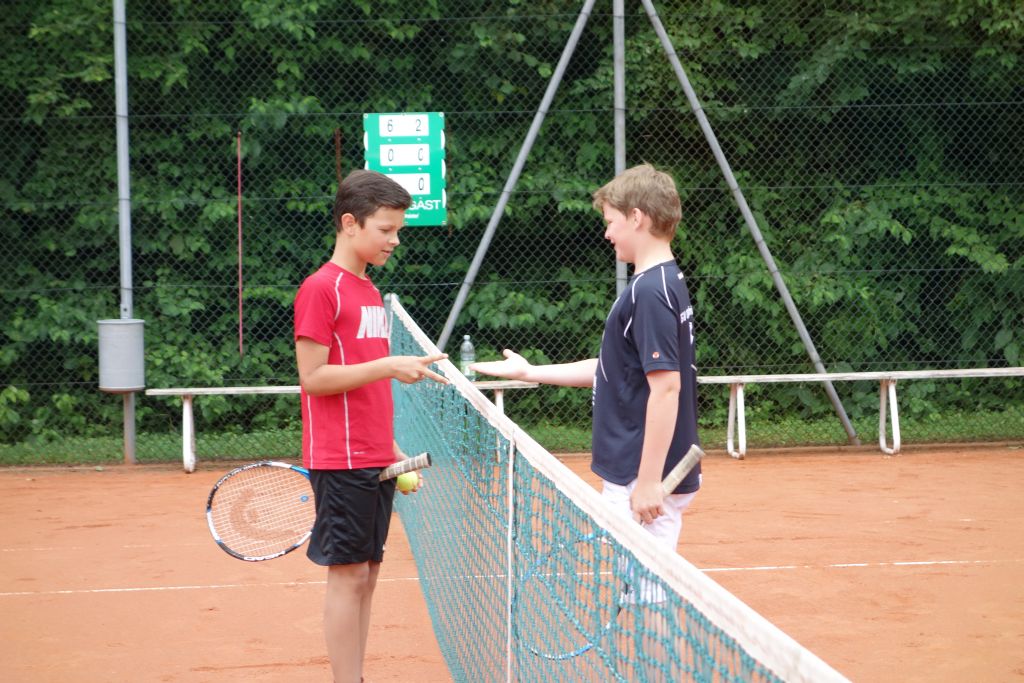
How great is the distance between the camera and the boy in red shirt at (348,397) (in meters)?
3.35

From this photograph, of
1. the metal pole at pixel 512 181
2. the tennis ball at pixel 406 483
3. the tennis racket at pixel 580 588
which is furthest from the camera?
the metal pole at pixel 512 181

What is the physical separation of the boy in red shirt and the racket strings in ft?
3.84

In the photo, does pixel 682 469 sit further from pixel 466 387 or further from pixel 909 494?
pixel 909 494

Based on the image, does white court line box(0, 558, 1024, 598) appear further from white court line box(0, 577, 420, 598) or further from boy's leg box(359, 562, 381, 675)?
boy's leg box(359, 562, 381, 675)

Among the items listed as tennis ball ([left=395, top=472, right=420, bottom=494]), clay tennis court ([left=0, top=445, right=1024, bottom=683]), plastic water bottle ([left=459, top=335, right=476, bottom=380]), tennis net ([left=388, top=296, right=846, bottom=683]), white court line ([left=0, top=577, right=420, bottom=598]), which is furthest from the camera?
plastic water bottle ([left=459, top=335, right=476, bottom=380])

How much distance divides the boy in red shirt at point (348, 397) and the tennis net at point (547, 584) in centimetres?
33

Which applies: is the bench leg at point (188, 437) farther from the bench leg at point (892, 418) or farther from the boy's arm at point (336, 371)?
the boy's arm at point (336, 371)

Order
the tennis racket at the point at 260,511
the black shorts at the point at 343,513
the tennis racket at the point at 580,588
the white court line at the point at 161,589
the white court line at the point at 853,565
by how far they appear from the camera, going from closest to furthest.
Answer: the tennis racket at the point at 580,588
the black shorts at the point at 343,513
the tennis racket at the point at 260,511
the white court line at the point at 161,589
the white court line at the point at 853,565

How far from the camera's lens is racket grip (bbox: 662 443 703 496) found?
3.09 m

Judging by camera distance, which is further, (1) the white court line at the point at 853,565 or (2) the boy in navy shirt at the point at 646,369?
(1) the white court line at the point at 853,565

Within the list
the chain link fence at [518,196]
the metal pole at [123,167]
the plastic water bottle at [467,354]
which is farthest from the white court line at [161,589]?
the chain link fence at [518,196]

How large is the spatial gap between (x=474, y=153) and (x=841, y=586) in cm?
572

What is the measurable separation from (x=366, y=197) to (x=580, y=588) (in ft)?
4.44

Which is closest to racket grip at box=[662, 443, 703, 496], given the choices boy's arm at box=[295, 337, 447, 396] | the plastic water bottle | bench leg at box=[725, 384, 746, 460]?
boy's arm at box=[295, 337, 447, 396]
